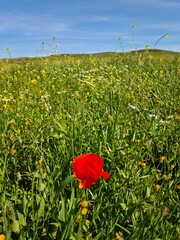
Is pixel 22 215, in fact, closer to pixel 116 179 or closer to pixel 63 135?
pixel 116 179

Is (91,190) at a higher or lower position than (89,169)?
lower

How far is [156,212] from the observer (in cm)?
206

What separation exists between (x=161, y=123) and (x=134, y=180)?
4.39 feet

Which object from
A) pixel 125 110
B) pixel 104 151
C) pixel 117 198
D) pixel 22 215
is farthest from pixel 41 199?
pixel 125 110

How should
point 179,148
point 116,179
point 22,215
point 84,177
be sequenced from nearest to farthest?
point 84,177
point 22,215
point 116,179
point 179,148

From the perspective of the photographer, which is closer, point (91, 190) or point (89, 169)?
point (89, 169)

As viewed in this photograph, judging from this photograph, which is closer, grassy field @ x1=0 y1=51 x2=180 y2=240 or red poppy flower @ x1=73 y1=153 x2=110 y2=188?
red poppy flower @ x1=73 y1=153 x2=110 y2=188

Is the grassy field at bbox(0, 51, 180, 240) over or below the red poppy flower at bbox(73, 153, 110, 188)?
below

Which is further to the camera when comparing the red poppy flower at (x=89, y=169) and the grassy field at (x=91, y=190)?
the grassy field at (x=91, y=190)

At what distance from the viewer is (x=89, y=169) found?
1.37m

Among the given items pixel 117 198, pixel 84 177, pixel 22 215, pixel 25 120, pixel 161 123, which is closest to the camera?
pixel 84 177

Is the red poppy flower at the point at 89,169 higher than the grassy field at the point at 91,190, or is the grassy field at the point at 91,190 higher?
the red poppy flower at the point at 89,169

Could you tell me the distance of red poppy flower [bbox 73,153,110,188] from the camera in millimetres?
1357

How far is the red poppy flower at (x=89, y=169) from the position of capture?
1357 millimetres
